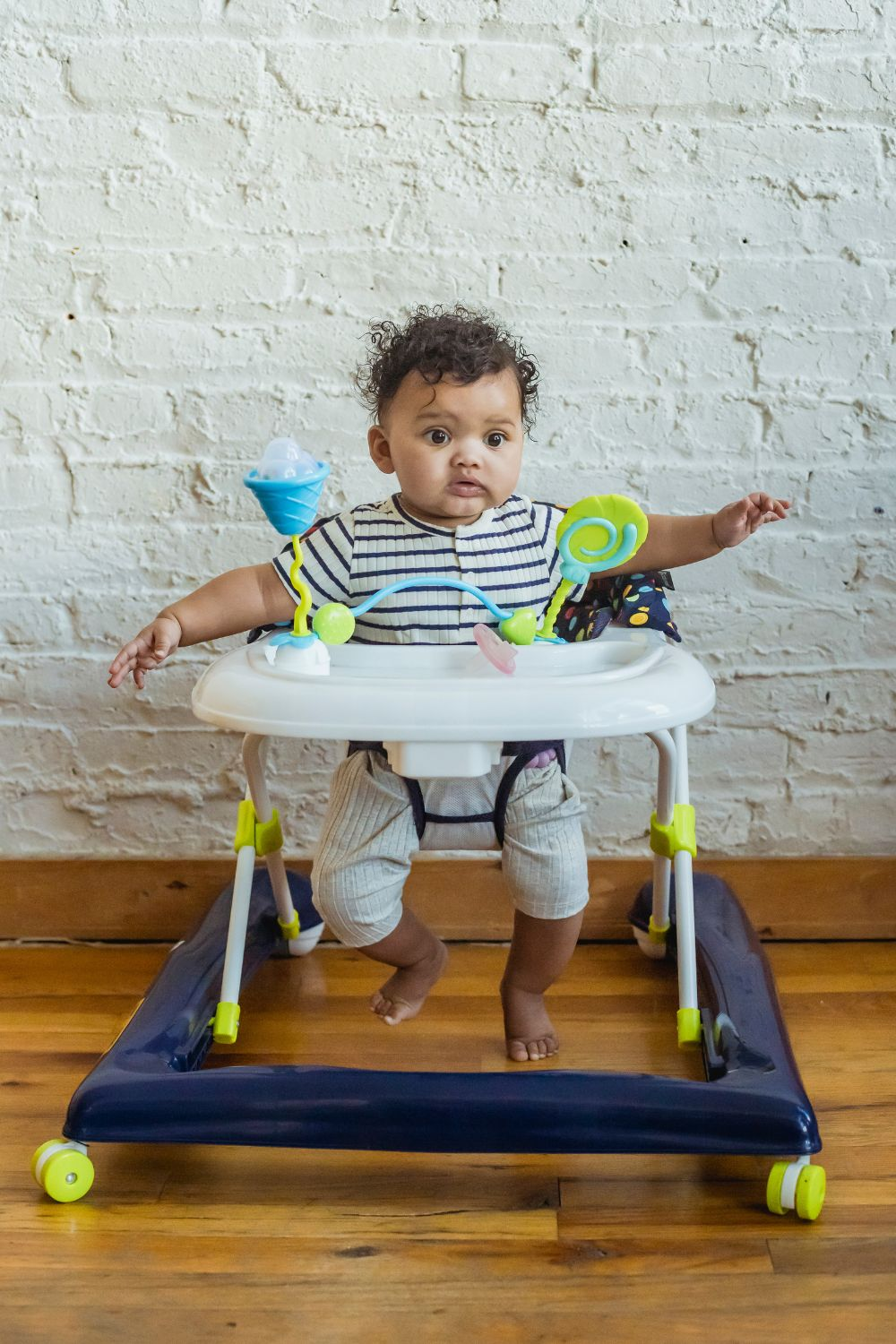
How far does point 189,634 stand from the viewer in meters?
1.27

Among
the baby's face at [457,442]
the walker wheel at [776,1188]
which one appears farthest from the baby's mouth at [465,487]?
the walker wheel at [776,1188]

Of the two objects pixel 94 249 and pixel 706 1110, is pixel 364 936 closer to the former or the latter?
pixel 706 1110

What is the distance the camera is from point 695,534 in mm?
1340

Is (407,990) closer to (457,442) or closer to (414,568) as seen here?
(414,568)

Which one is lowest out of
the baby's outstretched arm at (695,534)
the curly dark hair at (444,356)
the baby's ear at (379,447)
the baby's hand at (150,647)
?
the baby's hand at (150,647)

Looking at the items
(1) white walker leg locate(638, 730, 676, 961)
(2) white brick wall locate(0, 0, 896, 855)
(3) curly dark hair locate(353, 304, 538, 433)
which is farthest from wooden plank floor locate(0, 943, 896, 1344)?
(3) curly dark hair locate(353, 304, 538, 433)

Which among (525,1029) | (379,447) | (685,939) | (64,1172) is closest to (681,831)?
(685,939)

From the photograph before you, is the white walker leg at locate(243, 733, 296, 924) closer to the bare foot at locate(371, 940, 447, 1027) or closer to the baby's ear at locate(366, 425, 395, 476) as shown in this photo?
the bare foot at locate(371, 940, 447, 1027)

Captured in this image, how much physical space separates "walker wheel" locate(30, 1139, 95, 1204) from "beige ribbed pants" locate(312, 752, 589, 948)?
32 cm

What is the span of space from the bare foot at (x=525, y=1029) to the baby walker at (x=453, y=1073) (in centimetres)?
20

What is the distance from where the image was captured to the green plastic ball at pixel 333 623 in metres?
1.15

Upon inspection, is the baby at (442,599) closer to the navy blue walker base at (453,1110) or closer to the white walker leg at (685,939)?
the white walker leg at (685,939)

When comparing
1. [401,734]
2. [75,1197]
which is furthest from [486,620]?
[75,1197]

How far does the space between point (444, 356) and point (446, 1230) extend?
2.67ft
